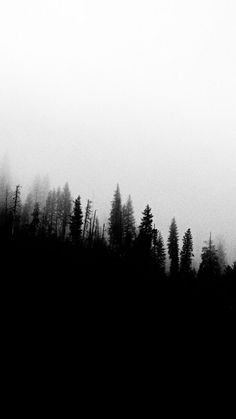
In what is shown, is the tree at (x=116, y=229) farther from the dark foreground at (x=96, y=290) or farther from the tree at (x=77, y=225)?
the dark foreground at (x=96, y=290)

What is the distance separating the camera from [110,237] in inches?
2586

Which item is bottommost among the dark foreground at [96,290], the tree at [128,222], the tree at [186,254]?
the dark foreground at [96,290]

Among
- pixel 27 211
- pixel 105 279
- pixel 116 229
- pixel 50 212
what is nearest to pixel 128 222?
pixel 116 229

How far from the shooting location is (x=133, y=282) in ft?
115

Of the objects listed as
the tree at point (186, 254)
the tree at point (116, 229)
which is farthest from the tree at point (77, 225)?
the tree at point (186, 254)

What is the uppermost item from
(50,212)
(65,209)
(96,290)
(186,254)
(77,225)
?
(65,209)

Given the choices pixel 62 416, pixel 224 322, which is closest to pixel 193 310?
pixel 224 322

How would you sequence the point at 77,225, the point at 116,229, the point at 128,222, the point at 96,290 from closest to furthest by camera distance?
the point at 96,290, the point at 77,225, the point at 116,229, the point at 128,222

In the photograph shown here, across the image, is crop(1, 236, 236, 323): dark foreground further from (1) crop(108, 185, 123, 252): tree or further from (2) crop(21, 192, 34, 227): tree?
(2) crop(21, 192, 34, 227): tree

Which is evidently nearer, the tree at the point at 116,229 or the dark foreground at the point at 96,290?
the dark foreground at the point at 96,290

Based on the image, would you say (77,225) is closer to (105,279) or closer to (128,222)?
(128,222)

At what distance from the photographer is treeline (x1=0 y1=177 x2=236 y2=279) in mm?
47938

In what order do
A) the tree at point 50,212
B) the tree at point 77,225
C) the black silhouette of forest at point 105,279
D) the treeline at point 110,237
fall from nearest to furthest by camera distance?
1. the black silhouette of forest at point 105,279
2. the treeline at point 110,237
3. the tree at point 77,225
4. the tree at point 50,212

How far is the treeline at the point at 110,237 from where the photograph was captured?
157ft
